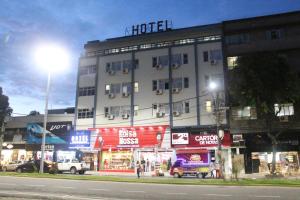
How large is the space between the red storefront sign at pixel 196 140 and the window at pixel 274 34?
12554 mm

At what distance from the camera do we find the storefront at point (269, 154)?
128 ft

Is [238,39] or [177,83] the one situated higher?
[238,39]

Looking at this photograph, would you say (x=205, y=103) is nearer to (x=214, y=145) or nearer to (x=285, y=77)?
(x=214, y=145)

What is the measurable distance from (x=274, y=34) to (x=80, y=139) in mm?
27911

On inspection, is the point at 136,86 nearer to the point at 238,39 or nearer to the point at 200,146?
the point at 200,146

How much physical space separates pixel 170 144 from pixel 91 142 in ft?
36.3

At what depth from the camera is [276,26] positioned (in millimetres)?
41781

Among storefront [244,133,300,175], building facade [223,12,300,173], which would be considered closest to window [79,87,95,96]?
building facade [223,12,300,173]

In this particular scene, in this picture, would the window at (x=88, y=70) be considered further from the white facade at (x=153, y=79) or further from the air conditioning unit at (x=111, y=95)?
the air conditioning unit at (x=111, y=95)

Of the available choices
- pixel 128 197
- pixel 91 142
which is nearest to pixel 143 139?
pixel 91 142

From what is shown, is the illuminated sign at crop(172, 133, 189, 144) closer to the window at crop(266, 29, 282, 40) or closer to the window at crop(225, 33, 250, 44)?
the window at crop(225, 33, 250, 44)

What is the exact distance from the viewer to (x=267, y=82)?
1419 inches

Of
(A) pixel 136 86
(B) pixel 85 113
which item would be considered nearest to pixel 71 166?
Answer: (B) pixel 85 113

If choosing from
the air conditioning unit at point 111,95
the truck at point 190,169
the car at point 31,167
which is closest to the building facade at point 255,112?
the truck at point 190,169
